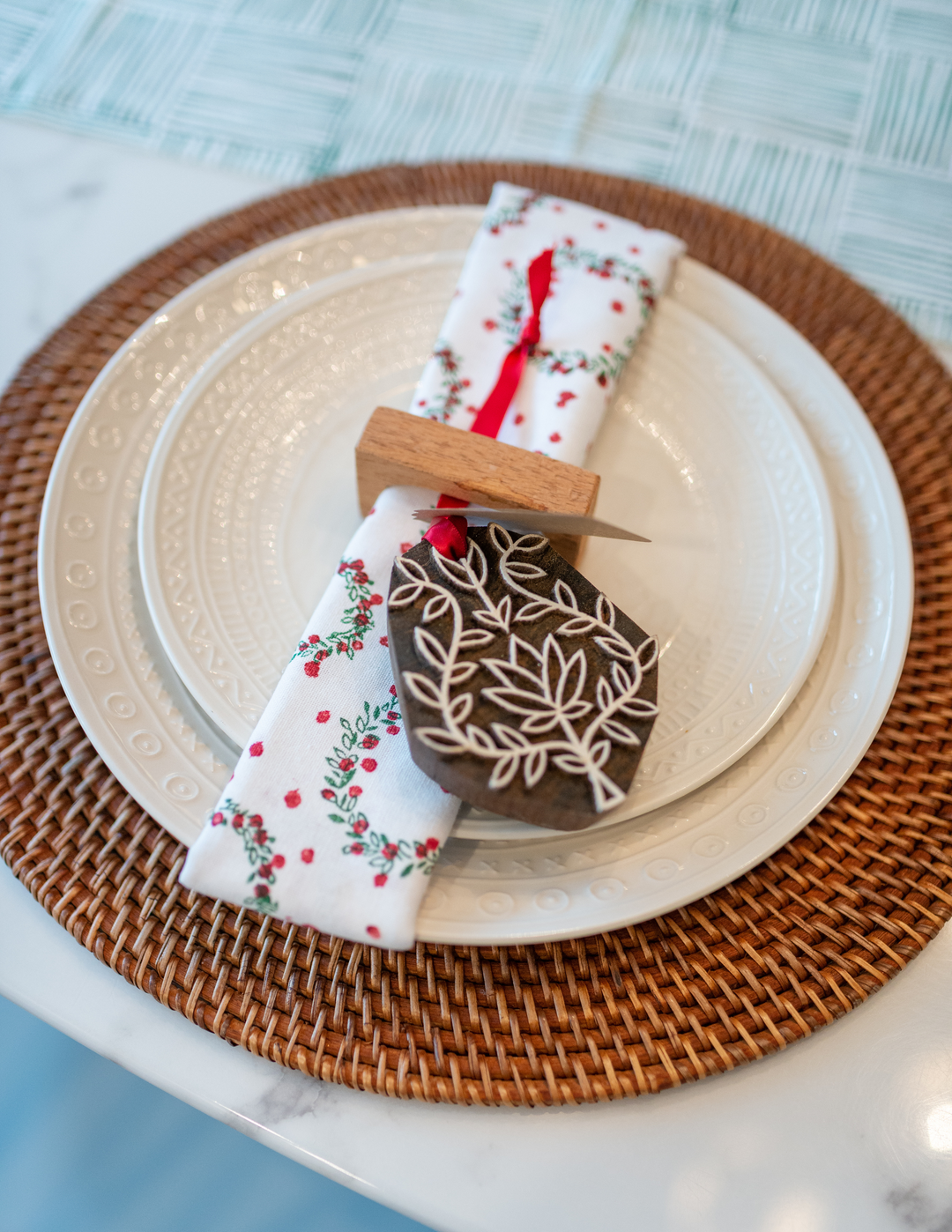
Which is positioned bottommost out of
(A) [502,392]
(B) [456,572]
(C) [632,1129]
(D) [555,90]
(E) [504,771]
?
(C) [632,1129]

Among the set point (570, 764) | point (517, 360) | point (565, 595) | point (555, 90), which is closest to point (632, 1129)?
point (570, 764)

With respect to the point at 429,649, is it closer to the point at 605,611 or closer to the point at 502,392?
the point at 605,611

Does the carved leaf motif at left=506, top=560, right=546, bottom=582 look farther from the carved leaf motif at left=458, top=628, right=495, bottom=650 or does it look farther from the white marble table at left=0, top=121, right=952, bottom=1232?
the white marble table at left=0, top=121, right=952, bottom=1232

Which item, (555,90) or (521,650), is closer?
(521,650)

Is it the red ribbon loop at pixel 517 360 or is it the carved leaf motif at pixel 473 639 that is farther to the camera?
the red ribbon loop at pixel 517 360

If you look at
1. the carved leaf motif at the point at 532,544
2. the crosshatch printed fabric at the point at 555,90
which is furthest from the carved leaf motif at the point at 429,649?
the crosshatch printed fabric at the point at 555,90

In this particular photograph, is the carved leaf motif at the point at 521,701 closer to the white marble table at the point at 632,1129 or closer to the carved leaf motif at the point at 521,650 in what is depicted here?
the carved leaf motif at the point at 521,650

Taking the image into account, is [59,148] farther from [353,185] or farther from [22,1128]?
[22,1128]
